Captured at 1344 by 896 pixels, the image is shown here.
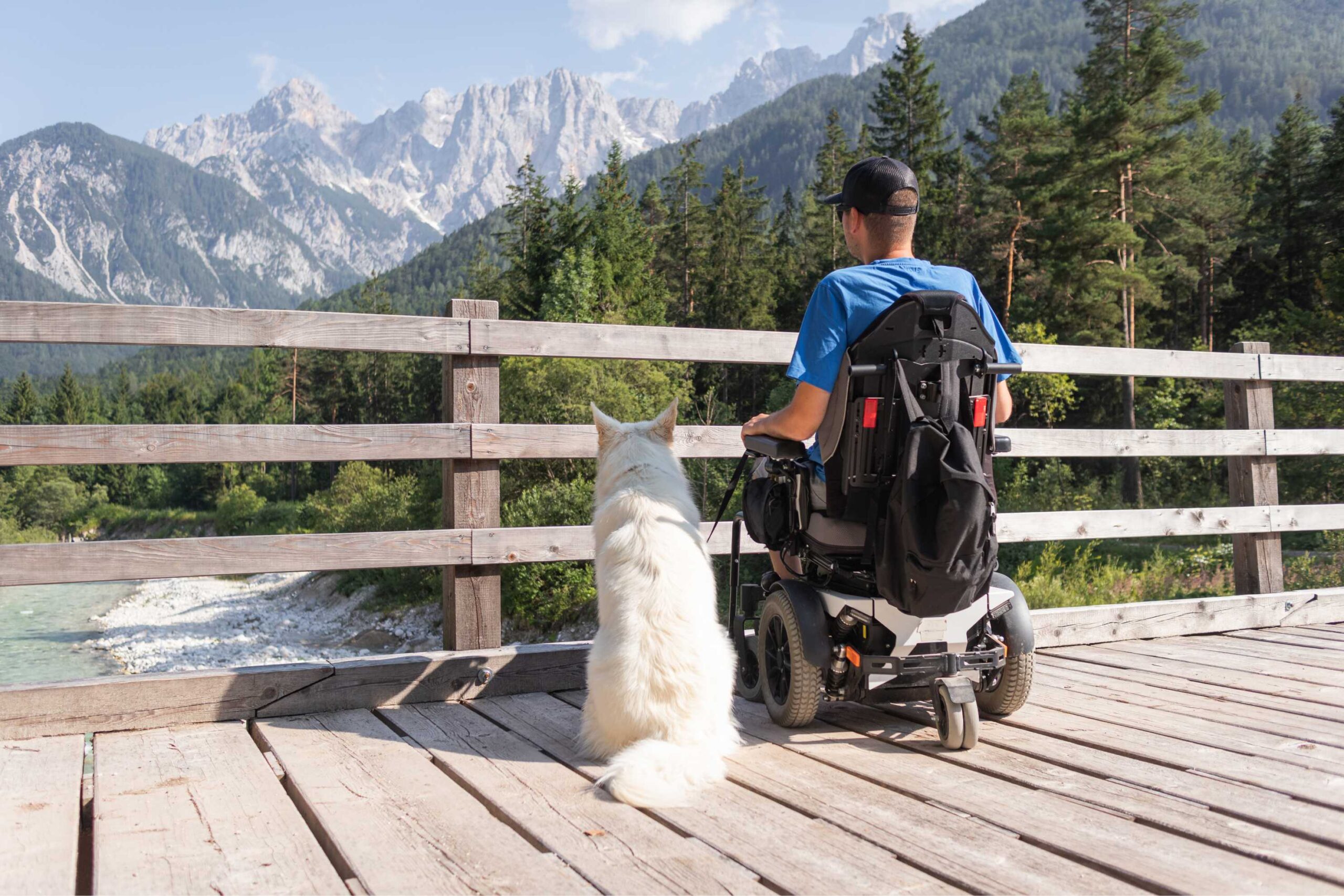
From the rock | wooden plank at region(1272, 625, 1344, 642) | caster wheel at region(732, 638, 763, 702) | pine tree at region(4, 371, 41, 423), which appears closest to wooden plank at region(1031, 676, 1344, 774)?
caster wheel at region(732, 638, 763, 702)

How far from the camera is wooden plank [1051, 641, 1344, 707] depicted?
337 cm

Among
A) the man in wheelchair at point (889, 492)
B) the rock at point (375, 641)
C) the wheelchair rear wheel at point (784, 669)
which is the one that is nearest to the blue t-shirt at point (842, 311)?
the man in wheelchair at point (889, 492)

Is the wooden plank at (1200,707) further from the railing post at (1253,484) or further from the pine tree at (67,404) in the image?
the pine tree at (67,404)

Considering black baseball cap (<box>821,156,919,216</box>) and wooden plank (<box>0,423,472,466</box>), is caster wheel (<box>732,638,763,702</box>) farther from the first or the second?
black baseball cap (<box>821,156,919,216</box>)

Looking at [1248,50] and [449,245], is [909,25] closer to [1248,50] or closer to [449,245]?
[449,245]

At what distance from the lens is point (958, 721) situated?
272 centimetres

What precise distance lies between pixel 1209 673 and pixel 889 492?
212 centimetres

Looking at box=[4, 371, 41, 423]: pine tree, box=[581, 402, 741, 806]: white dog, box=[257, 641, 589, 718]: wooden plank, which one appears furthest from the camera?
Result: box=[4, 371, 41, 423]: pine tree

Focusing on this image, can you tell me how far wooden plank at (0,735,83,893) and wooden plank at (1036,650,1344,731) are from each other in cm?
347

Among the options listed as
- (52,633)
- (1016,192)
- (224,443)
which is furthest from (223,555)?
(52,633)

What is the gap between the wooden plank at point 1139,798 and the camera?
1.96m

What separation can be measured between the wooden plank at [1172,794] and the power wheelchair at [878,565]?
14cm

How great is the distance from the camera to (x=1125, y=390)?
93.8 feet

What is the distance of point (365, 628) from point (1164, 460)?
30.3 m
